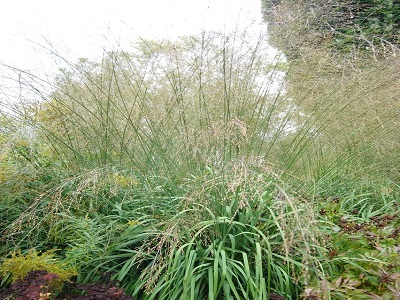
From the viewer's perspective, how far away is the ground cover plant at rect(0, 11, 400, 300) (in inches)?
83.4

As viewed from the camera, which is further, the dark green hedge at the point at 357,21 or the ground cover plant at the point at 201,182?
the dark green hedge at the point at 357,21

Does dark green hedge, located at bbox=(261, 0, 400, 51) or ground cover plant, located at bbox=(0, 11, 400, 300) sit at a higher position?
dark green hedge, located at bbox=(261, 0, 400, 51)

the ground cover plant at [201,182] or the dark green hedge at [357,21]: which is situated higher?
the dark green hedge at [357,21]

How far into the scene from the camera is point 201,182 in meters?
2.45

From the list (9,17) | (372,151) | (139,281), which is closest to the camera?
(139,281)

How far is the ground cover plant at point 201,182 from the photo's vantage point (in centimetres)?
212

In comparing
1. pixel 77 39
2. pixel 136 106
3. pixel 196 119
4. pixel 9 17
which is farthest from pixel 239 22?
pixel 9 17

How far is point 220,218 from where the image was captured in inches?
92.3

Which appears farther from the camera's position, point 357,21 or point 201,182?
point 357,21

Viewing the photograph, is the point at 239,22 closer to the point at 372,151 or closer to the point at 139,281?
the point at 372,151

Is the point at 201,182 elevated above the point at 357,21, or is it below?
below

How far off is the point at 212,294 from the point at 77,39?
2.28 m

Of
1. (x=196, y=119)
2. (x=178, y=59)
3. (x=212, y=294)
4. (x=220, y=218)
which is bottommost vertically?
(x=212, y=294)

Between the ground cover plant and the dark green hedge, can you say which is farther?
the dark green hedge
